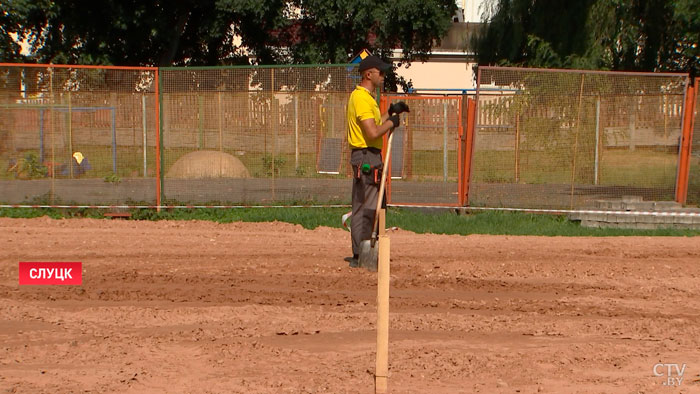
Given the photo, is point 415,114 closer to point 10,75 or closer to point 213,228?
point 213,228

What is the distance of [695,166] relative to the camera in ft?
49.8

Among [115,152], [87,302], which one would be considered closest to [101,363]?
[87,302]

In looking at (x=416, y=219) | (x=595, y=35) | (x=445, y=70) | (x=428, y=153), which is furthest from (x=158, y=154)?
(x=445, y=70)

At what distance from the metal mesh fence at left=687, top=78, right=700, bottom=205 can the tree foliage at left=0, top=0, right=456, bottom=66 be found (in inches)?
595

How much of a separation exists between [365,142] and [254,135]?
238 inches

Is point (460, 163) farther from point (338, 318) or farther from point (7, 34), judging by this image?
point (7, 34)

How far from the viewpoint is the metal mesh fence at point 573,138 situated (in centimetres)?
1484

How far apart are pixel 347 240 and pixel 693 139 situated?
22.0ft

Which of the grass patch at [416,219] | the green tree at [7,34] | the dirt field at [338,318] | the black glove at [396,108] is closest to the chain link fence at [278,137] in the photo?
the grass patch at [416,219]

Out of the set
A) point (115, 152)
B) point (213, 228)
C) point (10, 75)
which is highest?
point (10, 75)

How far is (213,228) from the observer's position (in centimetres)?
1345

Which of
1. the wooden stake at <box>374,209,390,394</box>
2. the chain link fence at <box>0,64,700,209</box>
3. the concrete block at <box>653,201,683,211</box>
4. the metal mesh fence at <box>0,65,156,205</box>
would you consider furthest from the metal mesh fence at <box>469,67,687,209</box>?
the wooden stake at <box>374,209,390,394</box>

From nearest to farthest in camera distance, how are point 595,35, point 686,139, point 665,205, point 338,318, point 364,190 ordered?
point 338,318
point 364,190
point 665,205
point 686,139
point 595,35

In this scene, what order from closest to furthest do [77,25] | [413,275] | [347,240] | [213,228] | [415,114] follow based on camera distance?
[413,275] → [347,240] → [213,228] → [415,114] → [77,25]
